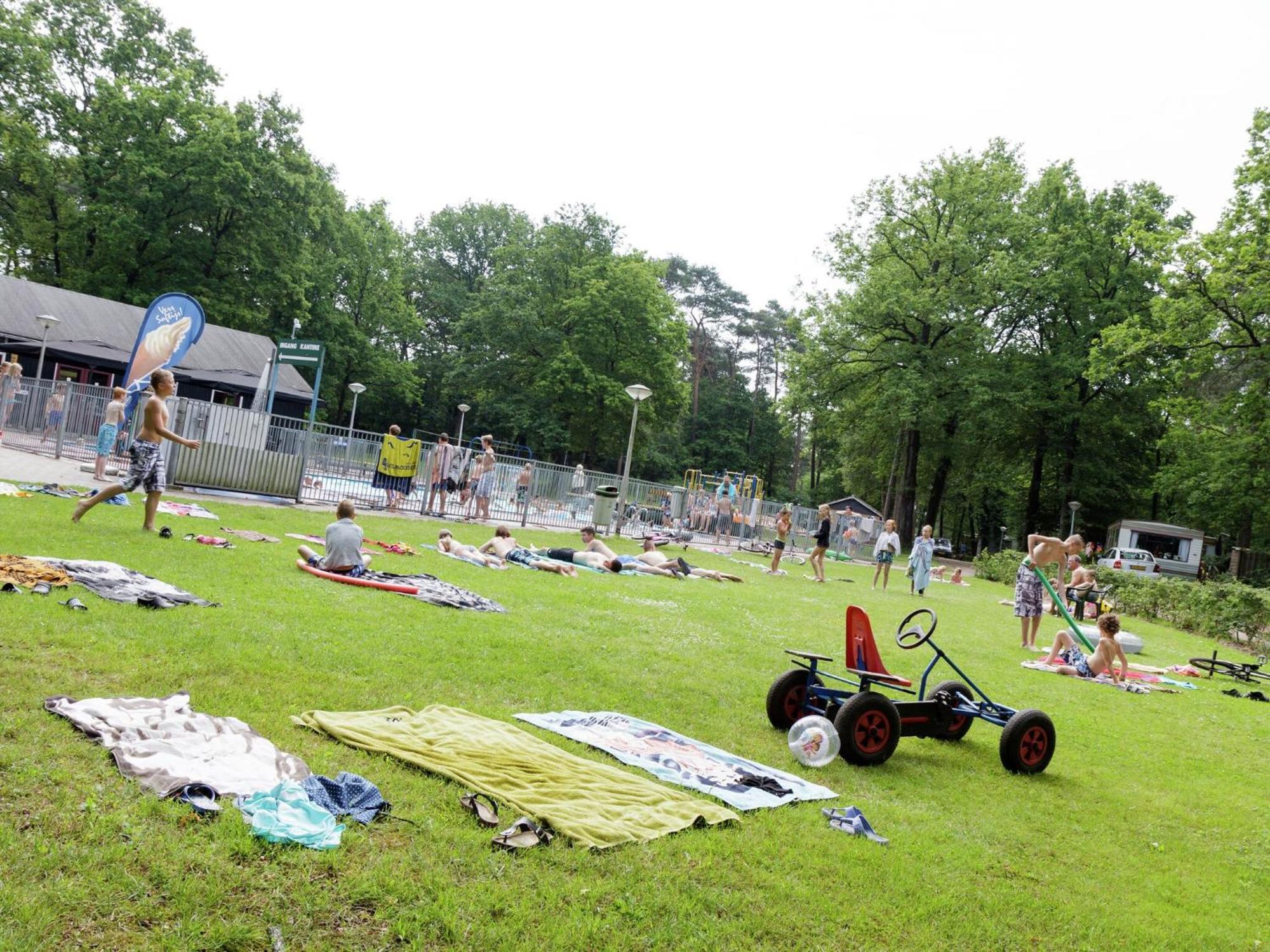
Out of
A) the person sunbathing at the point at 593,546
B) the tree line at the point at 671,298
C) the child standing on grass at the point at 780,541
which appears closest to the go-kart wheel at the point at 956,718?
the person sunbathing at the point at 593,546

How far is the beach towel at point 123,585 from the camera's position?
7035mm

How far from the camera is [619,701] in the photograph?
266 inches

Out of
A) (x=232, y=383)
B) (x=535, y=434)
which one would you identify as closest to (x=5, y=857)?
(x=232, y=383)

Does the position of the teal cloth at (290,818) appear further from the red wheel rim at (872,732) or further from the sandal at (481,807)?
the red wheel rim at (872,732)

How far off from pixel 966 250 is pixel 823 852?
42.1 meters

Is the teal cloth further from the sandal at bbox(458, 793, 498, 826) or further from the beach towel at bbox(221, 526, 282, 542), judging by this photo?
A: the beach towel at bbox(221, 526, 282, 542)

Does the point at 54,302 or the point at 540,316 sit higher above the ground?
the point at 540,316

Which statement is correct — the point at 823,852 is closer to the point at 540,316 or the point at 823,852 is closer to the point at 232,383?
the point at 232,383

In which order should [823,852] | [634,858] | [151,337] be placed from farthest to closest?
1. [151,337]
2. [823,852]
3. [634,858]

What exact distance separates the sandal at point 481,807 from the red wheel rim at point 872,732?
2.94 m

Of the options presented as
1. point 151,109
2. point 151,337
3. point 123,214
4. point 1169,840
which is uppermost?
point 151,109

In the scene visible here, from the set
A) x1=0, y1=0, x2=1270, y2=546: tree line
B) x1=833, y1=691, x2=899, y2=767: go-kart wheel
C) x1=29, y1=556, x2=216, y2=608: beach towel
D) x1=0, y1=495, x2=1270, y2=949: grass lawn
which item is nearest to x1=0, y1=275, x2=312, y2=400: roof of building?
x1=0, y1=0, x2=1270, y2=546: tree line

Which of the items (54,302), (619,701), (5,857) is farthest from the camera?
(54,302)

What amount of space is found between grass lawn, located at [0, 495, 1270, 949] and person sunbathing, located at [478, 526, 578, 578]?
4485mm
